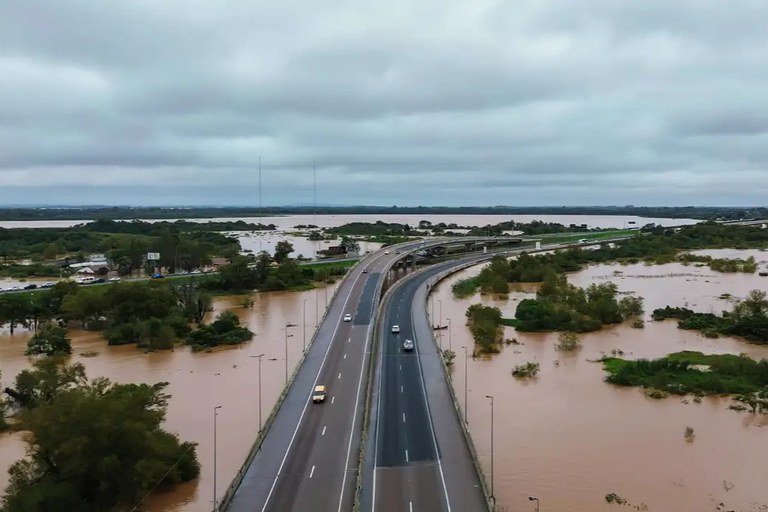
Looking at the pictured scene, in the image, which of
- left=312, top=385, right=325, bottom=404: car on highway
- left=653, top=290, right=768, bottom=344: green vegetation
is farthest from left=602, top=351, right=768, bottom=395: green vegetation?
left=312, top=385, right=325, bottom=404: car on highway

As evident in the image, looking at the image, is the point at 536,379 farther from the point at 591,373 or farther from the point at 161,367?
the point at 161,367

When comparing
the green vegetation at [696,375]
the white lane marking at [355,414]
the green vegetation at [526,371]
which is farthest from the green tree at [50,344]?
the green vegetation at [696,375]

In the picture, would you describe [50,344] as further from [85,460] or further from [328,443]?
[328,443]

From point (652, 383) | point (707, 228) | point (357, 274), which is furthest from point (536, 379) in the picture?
point (707, 228)

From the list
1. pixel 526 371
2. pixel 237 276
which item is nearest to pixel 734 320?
pixel 526 371

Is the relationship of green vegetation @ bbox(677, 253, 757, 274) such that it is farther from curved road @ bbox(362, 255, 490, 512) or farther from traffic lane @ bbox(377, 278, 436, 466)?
curved road @ bbox(362, 255, 490, 512)

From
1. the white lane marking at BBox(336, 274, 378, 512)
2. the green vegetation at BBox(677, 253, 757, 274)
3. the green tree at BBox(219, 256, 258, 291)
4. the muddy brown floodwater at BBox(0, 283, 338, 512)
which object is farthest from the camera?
the green vegetation at BBox(677, 253, 757, 274)

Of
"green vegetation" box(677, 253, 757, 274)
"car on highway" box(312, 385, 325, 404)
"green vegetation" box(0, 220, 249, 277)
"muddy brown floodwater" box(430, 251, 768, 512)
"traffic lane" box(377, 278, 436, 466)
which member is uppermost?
"green vegetation" box(0, 220, 249, 277)
